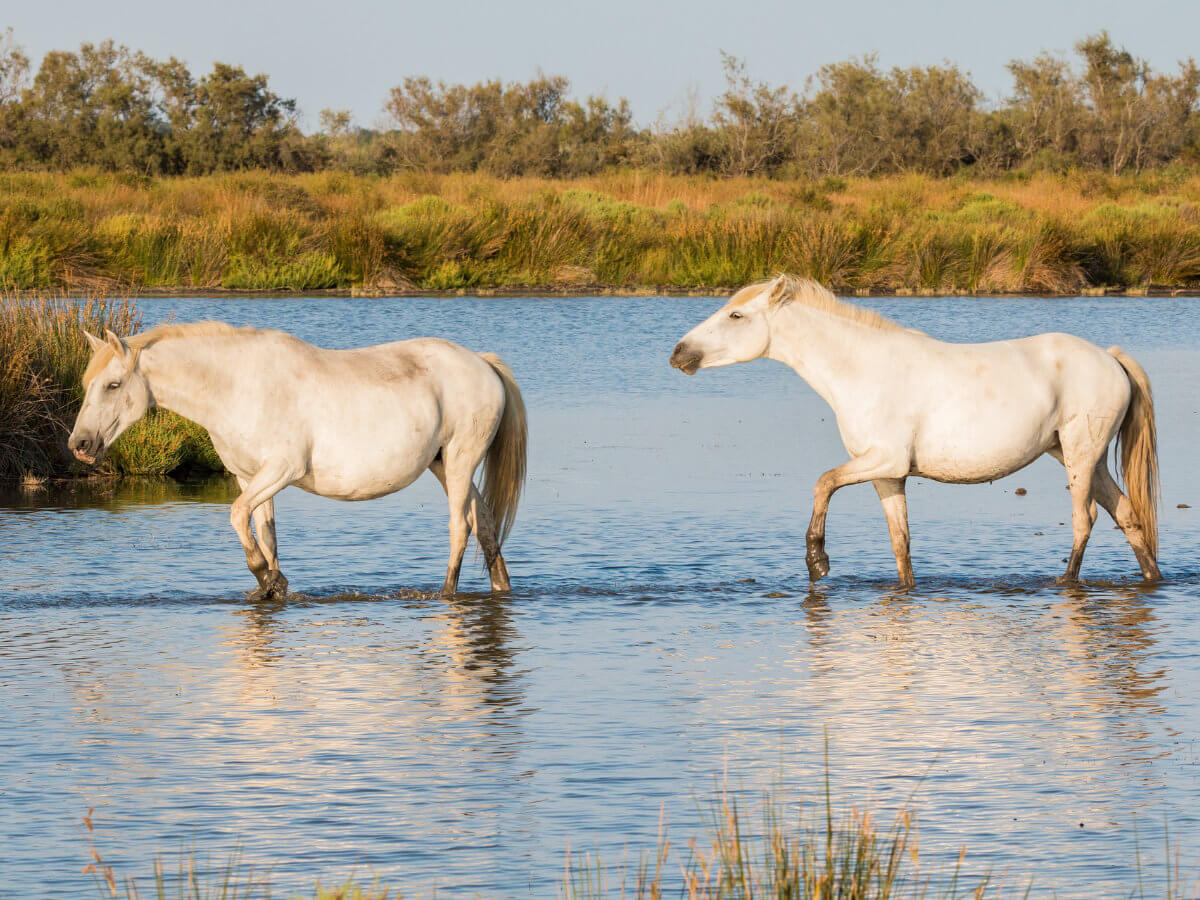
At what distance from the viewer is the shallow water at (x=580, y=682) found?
532 centimetres

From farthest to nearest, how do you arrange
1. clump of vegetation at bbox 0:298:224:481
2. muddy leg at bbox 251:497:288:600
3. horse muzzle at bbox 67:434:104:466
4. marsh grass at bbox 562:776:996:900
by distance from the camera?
clump of vegetation at bbox 0:298:224:481
muddy leg at bbox 251:497:288:600
horse muzzle at bbox 67:434:104:466
marsh grass at bbox 562:776:996:900

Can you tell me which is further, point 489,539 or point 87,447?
point 489,539

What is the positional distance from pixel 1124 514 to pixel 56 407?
27.2 ft

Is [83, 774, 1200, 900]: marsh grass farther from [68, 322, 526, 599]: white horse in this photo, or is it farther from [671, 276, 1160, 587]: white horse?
[671, 276, 1160, 587]: white horse

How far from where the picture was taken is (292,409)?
8883 mm

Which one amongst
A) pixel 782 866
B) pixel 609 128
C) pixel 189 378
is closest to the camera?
pixel 782 866

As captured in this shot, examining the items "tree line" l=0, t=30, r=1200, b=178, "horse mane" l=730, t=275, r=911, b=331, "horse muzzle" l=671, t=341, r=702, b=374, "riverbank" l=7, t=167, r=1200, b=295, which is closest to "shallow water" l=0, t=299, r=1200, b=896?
"horse muzzle" l=671, t=341, r=702, b=374

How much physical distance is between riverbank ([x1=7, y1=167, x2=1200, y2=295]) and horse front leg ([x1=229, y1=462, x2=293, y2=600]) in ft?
60.5

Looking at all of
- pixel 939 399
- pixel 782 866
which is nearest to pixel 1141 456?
pixel 939 399

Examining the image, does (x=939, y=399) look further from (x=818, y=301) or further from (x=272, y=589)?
(x=272, y=589)

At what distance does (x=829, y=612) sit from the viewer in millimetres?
8969

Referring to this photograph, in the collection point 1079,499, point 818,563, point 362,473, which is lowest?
point 818,563

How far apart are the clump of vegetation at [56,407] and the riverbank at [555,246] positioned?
12.7 meters

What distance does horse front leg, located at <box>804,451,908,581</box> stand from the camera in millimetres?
9383
